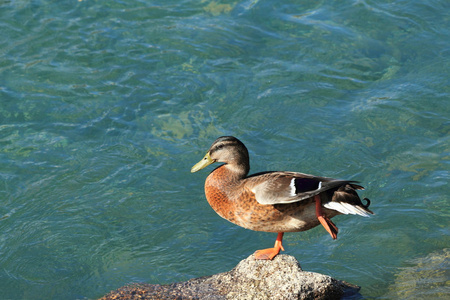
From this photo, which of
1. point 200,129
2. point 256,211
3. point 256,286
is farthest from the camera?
point 200,129

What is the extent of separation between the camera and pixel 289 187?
16.9ft

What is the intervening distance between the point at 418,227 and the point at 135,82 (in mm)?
4858

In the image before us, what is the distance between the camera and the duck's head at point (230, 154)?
18.7 ft

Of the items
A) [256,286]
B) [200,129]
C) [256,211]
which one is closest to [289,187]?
[256,211]

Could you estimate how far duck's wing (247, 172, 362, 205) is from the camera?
502 centimetres

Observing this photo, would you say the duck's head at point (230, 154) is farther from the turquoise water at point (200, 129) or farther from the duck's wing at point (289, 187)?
the turquoise water at point (200, 129)

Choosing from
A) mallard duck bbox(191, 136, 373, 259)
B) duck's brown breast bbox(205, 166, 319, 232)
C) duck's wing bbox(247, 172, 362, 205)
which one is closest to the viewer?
duck's wing bbox(247, 172, 362, 205)

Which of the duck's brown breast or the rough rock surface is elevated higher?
the duck's brown breast

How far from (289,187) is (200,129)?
3640 millimetres

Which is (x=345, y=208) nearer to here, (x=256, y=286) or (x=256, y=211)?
(x=256, y=211)

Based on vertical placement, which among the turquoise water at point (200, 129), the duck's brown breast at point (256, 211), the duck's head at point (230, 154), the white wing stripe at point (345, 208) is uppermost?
the duck's head at point (230, 154)

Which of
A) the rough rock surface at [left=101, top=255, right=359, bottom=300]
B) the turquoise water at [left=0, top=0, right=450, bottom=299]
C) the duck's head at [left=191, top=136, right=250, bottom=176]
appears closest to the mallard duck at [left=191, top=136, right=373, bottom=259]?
the duck's head at [left=191, top=136, right=250, bottom=176]

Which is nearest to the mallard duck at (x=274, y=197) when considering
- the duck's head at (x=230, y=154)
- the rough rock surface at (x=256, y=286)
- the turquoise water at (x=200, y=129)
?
the duck's head at (x=230, y=154)

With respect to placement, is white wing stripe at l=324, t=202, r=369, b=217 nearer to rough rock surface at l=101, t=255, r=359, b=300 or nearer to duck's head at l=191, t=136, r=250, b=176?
rough rock surface at l=101, t=255, r=359, b=300
